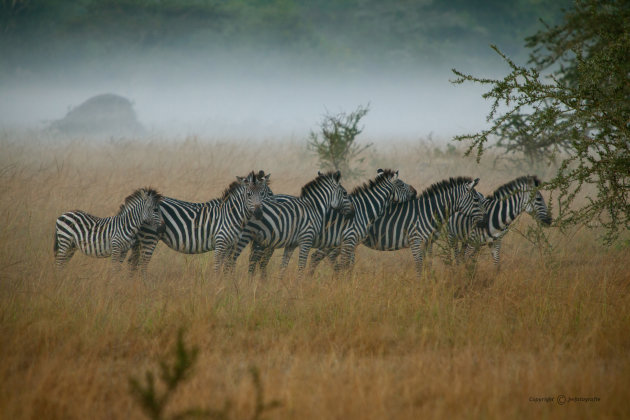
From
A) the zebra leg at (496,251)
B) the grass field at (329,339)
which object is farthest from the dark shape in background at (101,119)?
the zebra leg at (496,251)

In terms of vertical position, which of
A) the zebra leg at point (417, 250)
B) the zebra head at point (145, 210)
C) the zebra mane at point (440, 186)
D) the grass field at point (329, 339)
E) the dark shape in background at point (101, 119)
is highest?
the dark shape in background at point (101, 119)

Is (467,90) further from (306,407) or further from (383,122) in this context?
(306,407)

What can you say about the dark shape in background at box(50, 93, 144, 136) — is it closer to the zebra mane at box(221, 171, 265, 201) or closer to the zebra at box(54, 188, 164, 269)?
the zebra at box(54, 188, 164, 269)

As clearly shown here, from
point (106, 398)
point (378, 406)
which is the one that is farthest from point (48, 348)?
point (378, 406)

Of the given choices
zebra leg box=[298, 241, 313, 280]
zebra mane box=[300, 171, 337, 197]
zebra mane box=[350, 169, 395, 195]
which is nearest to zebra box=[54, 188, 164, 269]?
zebra leg box=[298, 241, 313, 280]

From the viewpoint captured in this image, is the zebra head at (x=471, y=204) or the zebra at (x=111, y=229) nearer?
the zebra at (x=111, y=229)

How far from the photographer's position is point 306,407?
3.46 m

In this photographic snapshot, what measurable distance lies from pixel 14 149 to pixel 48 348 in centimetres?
1696

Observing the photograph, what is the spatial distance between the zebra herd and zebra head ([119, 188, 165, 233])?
1 cm

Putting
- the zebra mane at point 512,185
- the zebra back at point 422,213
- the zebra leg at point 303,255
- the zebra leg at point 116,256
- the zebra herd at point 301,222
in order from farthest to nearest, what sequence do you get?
the zebra mane at point 512,185
the zebra back at point 422,213
the zebra leg at point 303,255
the zebra herd at point 301,222
the zebra leg at point 116,256

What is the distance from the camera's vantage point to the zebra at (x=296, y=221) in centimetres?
705

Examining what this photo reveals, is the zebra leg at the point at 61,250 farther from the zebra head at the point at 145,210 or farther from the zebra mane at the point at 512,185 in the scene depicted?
the zebra mane at the point at 512,185

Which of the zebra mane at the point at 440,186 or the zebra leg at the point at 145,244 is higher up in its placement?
the zebra mane at the point at 440,186

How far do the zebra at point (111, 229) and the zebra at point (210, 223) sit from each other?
18cm
